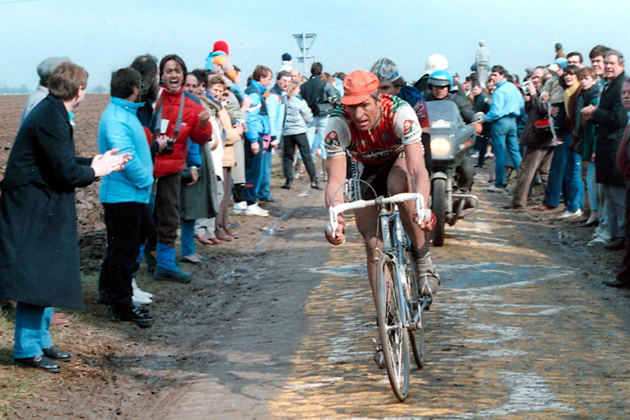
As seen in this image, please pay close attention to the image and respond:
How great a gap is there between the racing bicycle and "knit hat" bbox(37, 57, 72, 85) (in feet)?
12.3

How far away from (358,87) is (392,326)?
1.61m

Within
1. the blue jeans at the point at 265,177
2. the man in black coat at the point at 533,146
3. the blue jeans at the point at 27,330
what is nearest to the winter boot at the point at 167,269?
the blue jeans at the point at 27,330

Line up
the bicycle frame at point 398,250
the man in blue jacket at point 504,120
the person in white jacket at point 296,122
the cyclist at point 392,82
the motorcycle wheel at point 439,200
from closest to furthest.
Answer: the bicycle frame at point 398,250, the cyclist at point 392,82, the motorcycle wheel at point 439,200, the person in white jacket at point 296,122, the man in blue jacket at point 504,120

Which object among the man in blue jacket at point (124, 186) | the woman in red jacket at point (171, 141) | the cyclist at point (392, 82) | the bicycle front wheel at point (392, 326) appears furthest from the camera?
the woman in red jacket at point (171, 141)

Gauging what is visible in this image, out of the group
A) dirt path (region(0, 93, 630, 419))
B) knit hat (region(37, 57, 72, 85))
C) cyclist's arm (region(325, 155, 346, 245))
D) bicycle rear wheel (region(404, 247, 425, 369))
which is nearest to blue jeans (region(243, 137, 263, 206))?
dirt path (region(0, 93, 630, 419))

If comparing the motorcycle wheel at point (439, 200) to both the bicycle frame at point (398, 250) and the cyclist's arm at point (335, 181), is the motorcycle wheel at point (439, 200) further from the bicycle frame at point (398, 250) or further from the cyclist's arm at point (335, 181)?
the cyclist's arm at point (335, 181)

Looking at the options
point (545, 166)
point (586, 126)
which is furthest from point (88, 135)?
point (586, 126)

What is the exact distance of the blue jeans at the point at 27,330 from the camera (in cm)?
617

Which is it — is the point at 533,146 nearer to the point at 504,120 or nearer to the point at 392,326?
the point at 504,120

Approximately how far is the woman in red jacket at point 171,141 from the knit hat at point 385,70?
2.36m

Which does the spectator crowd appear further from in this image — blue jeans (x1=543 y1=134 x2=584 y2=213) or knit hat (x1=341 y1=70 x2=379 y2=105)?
knit hat (x1=341 y1=70 x2=379 y2=105)

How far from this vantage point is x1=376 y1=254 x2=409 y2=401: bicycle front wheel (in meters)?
5.30

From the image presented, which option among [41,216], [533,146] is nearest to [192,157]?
[41,216]

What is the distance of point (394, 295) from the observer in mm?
5594
